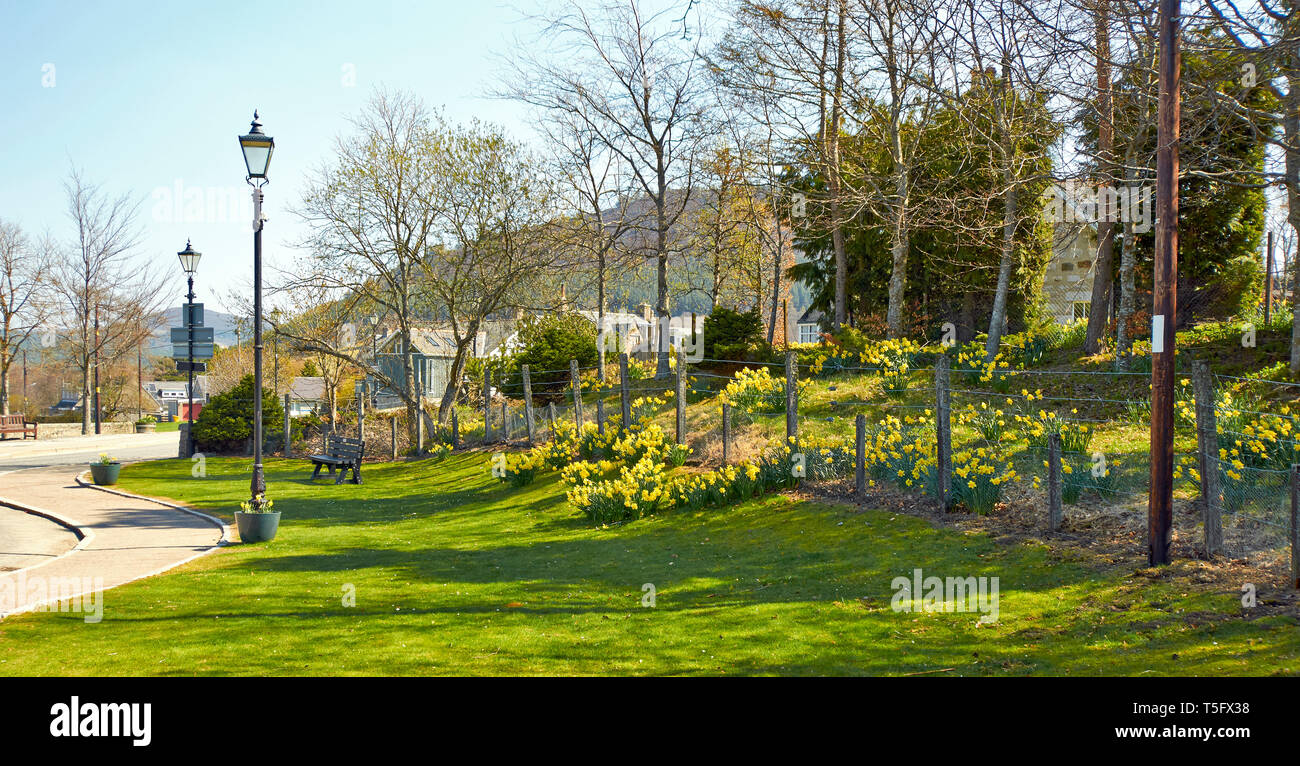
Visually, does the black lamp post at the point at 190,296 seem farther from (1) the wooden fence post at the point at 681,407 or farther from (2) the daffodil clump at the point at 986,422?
(2) the daffodil clump at the point at 986,422

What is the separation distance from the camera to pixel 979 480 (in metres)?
9.58

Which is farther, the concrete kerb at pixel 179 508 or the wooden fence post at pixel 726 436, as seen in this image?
the wooden fence post at pixel 726 436

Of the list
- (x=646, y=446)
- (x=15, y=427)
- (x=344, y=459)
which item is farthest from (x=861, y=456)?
(x=15, y=427)

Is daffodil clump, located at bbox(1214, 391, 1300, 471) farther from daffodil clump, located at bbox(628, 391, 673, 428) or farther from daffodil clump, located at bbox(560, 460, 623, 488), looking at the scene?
daffodil clump, located at bbox(628, 391, 673, 428)

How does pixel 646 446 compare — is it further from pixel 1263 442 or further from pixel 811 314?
pixel 811 314

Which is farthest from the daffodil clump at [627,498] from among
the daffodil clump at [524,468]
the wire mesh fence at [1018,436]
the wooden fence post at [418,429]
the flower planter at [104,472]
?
the wooden fence post at [418,429]

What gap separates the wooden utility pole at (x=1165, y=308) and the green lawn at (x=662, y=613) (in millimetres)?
587

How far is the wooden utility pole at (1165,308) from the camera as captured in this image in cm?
702

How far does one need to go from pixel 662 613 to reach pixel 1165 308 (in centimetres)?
502

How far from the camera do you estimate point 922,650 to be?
19.5 feet

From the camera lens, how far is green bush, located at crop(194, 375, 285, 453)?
88.4ft

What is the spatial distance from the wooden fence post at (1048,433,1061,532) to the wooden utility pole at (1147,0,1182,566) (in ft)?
3.87

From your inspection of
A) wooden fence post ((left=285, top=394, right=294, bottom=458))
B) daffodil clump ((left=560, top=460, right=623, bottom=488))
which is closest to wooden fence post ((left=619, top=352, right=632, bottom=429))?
daffodil clump ((left=560, top=460, right=623, bottom=488))

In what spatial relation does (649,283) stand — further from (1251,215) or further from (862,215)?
(1251,215)
